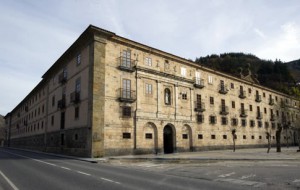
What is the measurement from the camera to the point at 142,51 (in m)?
31.1

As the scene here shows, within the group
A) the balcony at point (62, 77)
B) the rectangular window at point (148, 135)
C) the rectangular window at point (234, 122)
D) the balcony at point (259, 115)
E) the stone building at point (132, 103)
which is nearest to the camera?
the stone building at point (132, 103)

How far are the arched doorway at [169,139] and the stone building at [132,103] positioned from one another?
126 mm

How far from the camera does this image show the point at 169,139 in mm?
33156

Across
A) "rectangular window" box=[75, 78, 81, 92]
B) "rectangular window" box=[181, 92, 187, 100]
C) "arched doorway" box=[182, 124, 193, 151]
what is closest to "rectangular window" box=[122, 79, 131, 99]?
"rectangular window" box=[75, 78, 81, 92]

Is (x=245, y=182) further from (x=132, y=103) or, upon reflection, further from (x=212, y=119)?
(x=212, y=119)

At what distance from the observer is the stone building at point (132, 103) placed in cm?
2675

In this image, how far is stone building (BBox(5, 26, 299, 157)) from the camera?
26750 millimetres

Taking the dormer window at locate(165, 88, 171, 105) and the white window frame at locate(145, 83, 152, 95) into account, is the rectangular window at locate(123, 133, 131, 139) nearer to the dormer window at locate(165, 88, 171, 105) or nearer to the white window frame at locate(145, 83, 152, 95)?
the white window frame at locate(145, 83, 152, 95)

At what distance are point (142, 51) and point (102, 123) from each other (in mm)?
10360

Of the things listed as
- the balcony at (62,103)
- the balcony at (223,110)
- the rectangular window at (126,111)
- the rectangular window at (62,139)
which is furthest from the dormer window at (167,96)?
the rectangular window at (62,139)

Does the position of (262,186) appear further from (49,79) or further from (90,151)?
(49,79)

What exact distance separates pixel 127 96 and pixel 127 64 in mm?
3737

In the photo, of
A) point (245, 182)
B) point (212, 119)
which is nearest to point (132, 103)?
point (212, 119)

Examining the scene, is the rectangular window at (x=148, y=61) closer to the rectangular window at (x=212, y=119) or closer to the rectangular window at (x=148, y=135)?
the rectangular window at (x=148, y=135)
